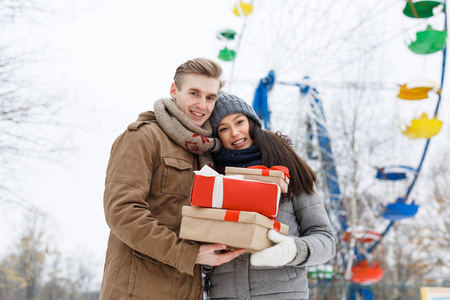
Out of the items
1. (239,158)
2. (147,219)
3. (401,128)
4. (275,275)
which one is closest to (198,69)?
(239,158)

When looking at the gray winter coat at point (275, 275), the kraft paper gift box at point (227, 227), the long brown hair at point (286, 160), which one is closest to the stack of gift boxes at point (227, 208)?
the kraft paper gift box at point (227, 227)

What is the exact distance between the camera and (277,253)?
1.92 metres

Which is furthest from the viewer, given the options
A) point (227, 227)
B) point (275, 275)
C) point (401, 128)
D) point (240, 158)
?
point (401, 128)

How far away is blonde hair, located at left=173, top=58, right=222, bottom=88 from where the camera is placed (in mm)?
2611

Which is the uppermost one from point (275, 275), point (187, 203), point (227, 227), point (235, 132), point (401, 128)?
point (401, 128)

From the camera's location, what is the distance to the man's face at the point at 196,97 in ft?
8.56

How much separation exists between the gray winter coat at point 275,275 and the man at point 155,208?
132 mm

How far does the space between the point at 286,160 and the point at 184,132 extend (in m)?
0.59

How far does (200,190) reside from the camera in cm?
190

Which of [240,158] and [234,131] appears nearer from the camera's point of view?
[240,158]

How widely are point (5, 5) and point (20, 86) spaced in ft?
4.96

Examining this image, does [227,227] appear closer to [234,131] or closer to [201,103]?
[234,131]

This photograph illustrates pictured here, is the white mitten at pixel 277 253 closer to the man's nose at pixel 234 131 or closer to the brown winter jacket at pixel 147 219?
the brown winter jacket at pixel 147 219

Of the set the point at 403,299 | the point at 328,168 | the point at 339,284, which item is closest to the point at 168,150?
the point at 328,168
